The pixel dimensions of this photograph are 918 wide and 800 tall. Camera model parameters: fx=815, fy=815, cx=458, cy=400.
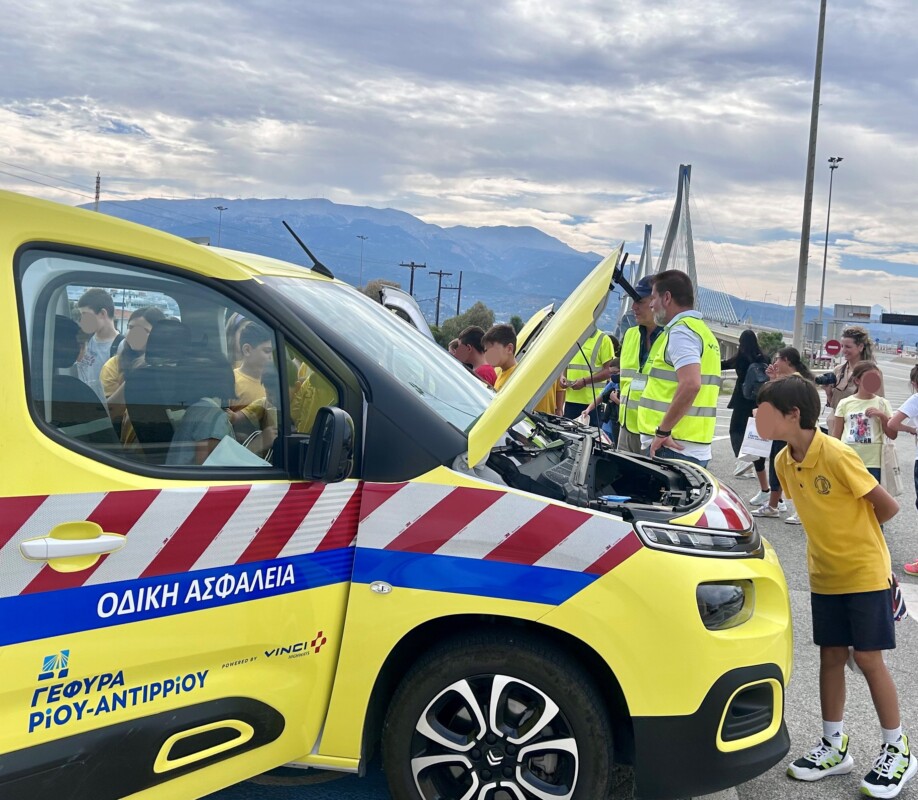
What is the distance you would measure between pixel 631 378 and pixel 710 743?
3301 mm

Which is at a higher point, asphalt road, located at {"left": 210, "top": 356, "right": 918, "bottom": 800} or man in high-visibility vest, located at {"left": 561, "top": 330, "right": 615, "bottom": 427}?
man in high-visibility vest, located at {"left": 561, "top": 330, "right": 615, "bottom": 427}

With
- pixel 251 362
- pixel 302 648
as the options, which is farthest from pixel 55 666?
pixel 251 362

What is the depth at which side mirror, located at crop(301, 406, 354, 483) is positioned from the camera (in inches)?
86.7

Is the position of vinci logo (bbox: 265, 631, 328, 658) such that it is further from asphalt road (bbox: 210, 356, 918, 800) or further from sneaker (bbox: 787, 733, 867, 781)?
sneaker (bbox: 787, 733, 867, 781)

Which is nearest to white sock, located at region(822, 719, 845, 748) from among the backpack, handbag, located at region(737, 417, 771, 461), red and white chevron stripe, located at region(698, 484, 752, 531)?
red and white chevron stripe, located at region(698, 484, 752, 531)

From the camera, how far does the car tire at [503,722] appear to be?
7.64 feet

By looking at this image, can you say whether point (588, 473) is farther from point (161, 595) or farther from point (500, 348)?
point (500, 348)

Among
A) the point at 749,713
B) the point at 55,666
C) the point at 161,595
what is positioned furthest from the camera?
the point at 749,713

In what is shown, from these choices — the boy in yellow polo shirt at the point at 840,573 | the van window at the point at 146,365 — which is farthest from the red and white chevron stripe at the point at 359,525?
the boy in yellow polo shirt at the point at 840,573

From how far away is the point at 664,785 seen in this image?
2354 mm

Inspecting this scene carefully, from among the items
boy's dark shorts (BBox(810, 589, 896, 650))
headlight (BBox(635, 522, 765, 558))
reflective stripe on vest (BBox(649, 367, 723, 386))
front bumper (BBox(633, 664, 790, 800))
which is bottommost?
front bumper (BBox(633, 664, 790, 800))

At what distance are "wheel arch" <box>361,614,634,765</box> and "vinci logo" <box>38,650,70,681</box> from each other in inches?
33.1

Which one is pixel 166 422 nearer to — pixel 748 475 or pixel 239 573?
pixel 239 573

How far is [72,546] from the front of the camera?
2.00 m
